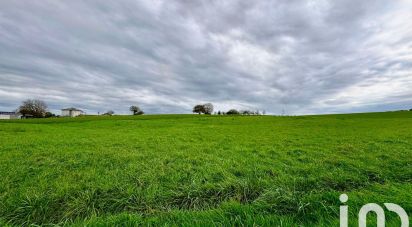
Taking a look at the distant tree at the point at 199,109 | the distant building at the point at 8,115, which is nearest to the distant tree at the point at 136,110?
the distant tree at the point at 199,109

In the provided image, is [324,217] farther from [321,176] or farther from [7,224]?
[7,224]

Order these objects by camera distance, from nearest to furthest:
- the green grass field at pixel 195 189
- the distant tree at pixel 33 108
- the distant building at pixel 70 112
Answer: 1. the green grass field at pixel 195 189
2. the distant tree at pixel 33 108
3. the distant building at pixel 70 112

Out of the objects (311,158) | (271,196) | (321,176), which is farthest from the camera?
(311,158)

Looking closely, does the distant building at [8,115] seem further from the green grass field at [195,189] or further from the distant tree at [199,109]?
the green grass field at [195,189]

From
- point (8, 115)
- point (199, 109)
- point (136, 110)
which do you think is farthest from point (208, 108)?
point (8, 115)

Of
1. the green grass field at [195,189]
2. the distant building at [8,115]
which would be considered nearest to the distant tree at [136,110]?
the distant building at [8,115]

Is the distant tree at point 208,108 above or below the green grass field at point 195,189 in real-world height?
above

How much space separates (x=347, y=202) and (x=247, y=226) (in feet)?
7.39

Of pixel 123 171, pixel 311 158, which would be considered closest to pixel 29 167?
pixel 123 171

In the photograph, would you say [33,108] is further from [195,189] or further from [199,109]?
[195,189]

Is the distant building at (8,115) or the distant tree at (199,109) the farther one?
the distant building at (8,115)

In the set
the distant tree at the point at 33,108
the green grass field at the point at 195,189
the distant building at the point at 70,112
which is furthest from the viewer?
the distant building at the point at 70,112

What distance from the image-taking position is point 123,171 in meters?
6.05

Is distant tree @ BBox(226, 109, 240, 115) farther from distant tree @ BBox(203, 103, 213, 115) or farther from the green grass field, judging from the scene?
the green grass field
